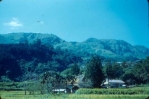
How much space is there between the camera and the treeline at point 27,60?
65.7 meters

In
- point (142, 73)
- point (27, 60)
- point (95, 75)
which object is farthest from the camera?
point (27, 60)

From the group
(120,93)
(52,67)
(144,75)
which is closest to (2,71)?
(52,67)

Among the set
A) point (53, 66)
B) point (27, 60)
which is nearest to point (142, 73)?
point (53, 66)

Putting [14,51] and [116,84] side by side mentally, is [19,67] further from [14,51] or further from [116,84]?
[116,84]

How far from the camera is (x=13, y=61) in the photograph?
234 feet

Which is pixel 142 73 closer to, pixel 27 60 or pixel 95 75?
pixel 95 75

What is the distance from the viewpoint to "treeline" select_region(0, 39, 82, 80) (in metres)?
65.7

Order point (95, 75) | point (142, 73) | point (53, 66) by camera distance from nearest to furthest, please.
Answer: point (95, 75) → point (142, 73) → point (53, 66)

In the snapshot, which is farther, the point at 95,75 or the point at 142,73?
the point at 142,73

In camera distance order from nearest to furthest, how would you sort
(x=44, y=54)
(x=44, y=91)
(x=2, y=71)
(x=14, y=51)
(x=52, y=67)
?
(x=44, y=91) → (x=2, y=71) → (x=52, y=67) → (x=14, y=51) → (x=44, y=54)

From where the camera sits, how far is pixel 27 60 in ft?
265

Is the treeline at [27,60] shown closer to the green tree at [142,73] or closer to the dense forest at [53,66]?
the dense forest at [53,66]

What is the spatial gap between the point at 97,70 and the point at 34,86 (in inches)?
440

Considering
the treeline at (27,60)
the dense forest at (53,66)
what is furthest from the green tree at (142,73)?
the treeline at (27,60)
